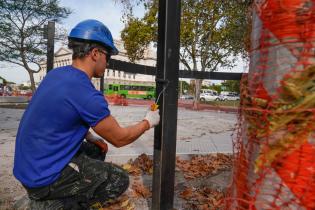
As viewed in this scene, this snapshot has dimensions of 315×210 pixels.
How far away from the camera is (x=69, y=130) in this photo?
2.60m

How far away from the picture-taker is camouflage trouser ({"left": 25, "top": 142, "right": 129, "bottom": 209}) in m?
2.63

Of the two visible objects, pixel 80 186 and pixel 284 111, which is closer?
pixel 284 111

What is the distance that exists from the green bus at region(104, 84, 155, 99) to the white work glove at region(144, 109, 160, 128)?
4279cm

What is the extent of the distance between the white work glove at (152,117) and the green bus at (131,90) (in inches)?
1685

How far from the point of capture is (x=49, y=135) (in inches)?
100.0

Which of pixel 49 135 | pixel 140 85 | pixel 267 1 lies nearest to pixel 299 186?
pixel 267 1

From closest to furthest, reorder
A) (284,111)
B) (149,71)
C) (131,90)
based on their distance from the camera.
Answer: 1. (284,111)
2. (149,71)
3. (131,90)

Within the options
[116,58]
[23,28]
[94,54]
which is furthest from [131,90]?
[94,54]

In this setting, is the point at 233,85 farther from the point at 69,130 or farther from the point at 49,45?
the point at 69,130

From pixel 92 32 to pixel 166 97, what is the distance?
98 cm

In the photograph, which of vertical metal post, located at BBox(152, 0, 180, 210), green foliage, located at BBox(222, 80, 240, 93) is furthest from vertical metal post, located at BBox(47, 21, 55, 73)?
green foliage, located at BBox(222, 80, 240, 93)

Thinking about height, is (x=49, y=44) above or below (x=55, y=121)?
above

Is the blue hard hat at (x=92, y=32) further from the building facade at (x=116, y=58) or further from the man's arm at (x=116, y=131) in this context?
the man's arm at (x=116, y=131)

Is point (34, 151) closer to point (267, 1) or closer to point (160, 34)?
point (160, 34)
